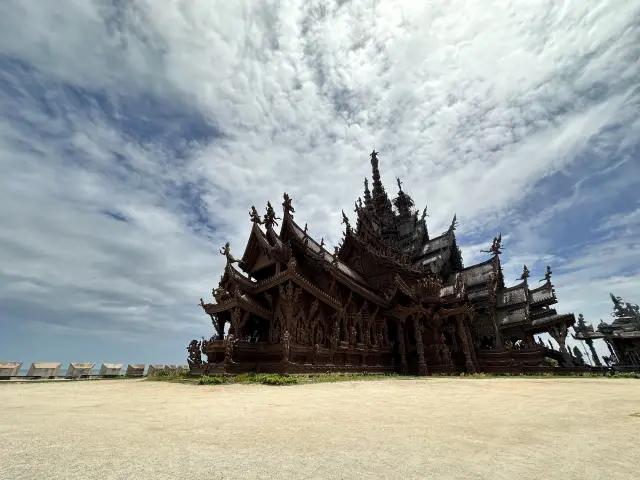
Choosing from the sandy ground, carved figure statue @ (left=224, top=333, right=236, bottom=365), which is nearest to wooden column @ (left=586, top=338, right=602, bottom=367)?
the sandy ground

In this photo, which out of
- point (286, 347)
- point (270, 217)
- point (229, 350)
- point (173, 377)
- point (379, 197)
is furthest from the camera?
point (379, 197)

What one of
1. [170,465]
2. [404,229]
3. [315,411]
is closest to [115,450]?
[170,465]

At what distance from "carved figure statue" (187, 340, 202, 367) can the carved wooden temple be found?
5 cm

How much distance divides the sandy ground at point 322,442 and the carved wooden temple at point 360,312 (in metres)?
8.63

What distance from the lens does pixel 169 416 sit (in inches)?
183

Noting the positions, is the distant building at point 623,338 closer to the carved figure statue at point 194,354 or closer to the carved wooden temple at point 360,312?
the carved wooden temple at point 360,312

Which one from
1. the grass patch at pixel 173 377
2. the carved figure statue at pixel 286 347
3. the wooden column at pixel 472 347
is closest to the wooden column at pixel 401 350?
the wooden column at pixel 472 347

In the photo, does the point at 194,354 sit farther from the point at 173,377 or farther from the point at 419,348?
the point at 419,348

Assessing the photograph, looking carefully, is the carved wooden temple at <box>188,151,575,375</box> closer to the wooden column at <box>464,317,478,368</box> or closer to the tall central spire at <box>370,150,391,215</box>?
the wooden column at <box>464,317,478,368</box>

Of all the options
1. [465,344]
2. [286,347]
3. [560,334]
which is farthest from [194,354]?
[560,334]

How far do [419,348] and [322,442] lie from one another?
55.2ft

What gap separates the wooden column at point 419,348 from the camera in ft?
58.5

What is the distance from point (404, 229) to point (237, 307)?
24.2 m

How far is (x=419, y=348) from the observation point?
18.3 m
